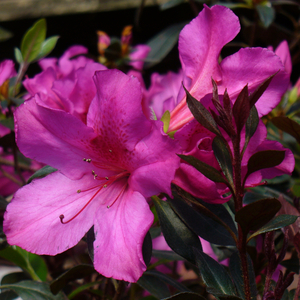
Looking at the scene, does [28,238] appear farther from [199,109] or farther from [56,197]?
[199,109]

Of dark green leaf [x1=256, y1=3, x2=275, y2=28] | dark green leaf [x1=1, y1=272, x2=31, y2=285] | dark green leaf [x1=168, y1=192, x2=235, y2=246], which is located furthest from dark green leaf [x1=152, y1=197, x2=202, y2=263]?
dark green leaf [x1=256, y1=3, x2=275, y2=28]

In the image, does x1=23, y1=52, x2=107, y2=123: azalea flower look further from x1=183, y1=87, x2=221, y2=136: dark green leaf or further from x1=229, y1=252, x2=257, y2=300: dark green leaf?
x1=229, y1=252, x2=257, y2=300: dark green leaf

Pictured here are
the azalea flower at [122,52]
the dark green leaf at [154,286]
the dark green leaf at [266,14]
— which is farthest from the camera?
the azalea flower at [122,52]

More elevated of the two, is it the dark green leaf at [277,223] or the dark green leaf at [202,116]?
the dark green leaf at [202,116]

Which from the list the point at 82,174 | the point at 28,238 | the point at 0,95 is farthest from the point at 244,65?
the point at 0,95

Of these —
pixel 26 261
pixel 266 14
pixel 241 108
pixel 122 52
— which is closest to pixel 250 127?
pixel 241 108

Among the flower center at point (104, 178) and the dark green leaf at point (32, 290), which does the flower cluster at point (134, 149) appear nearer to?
the flower center at point (104, 178)

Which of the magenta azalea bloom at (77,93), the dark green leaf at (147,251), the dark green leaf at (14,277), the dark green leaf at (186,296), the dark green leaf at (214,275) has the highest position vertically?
the magenta azalea bloom at (77,93)

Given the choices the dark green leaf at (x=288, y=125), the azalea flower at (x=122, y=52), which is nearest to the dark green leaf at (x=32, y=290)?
the dark green leaf at (x=288, y=125)

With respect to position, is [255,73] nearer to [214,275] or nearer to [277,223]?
[277,223]
